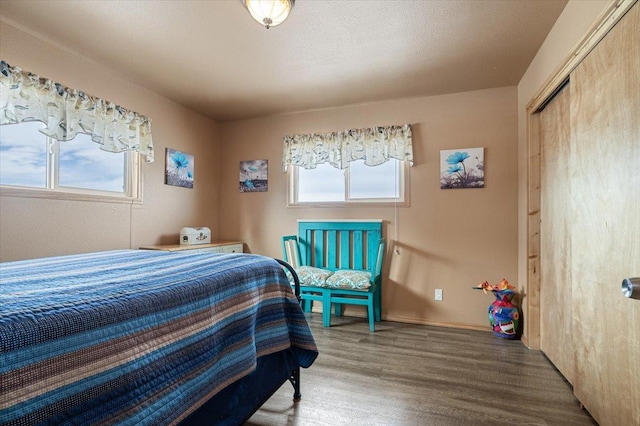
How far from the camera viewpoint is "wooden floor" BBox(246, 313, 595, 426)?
1672mm

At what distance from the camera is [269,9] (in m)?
1.65

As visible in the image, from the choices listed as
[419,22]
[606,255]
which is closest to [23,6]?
[419,22]

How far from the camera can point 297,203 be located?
3.77 m

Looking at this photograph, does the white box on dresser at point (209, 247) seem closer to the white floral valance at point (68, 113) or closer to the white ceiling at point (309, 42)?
the white floral valance at point (68, 113)

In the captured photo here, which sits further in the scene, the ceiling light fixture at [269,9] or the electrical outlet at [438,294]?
the electrical outlet at [438,294]

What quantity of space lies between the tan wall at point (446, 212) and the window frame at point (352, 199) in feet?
0.19

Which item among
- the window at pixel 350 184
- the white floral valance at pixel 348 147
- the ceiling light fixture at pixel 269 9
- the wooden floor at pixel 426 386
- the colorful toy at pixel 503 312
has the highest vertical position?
the ceiling light fixture at pixel 269 9

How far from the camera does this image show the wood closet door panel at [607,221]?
1239 mm

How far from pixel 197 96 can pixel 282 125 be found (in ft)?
3.32

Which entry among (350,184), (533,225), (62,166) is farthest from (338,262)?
(62,166)

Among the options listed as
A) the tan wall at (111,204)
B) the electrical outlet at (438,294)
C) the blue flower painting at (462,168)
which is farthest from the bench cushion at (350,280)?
the tan wall at (111,204)

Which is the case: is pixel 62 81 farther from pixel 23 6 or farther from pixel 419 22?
pixel 419 22

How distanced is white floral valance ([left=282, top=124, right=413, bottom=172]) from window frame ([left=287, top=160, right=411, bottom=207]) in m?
0.11

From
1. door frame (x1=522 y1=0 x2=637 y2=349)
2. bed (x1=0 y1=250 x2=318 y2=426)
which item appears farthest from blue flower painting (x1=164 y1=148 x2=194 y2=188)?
door frame (x1=522 y1=0 x2=637 y2=349)
